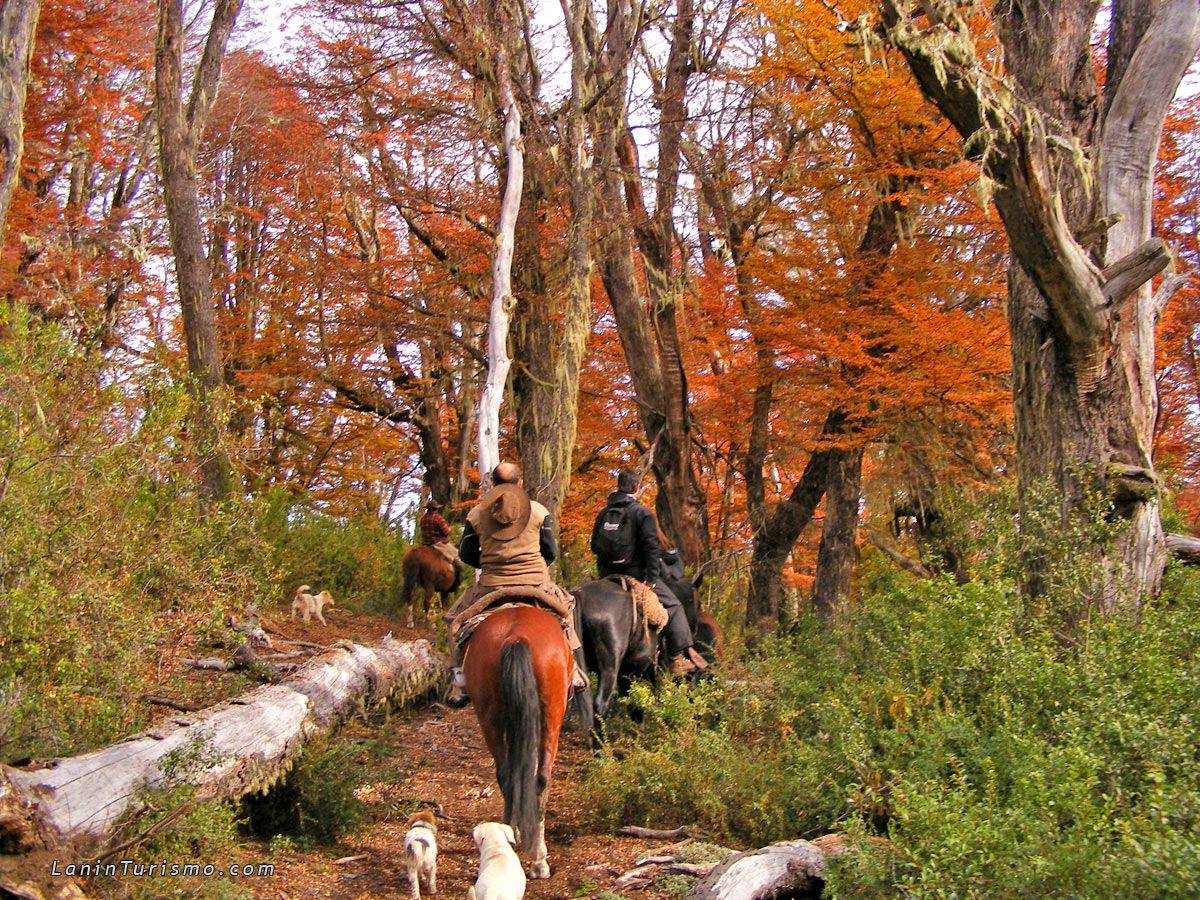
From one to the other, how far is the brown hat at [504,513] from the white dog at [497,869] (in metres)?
2.39

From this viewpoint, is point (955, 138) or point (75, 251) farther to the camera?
point (75, 251)

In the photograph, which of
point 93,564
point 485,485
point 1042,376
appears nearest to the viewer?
point 93,564

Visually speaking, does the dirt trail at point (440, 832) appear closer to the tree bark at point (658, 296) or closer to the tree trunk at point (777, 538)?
the tree bark at point (658, 296)

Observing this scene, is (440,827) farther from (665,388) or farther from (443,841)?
(665,388)

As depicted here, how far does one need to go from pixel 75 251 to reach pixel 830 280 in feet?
38.7

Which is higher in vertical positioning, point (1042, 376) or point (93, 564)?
point (1042, 376)

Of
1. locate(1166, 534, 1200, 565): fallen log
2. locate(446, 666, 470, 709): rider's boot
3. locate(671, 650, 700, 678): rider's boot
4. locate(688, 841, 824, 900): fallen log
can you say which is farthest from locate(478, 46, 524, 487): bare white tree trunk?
locate(688, 841, 824, 900): fallen log

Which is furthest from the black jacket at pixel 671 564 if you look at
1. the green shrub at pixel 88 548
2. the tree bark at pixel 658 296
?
the tree bark at pixel 658 296

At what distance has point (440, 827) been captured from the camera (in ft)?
26.3

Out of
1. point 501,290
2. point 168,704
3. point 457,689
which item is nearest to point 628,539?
point 457,689

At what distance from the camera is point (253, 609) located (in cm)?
1188

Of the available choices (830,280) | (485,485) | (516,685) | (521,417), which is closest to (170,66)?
(521,417)

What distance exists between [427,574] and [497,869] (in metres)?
12.1

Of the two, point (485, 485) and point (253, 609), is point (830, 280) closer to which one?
point (485, 485)
